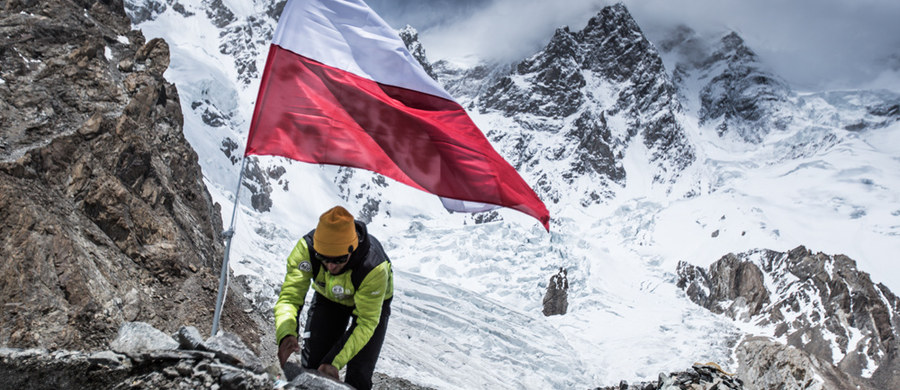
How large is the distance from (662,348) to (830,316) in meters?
Result: 46.2

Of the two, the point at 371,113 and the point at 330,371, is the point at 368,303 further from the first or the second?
the point at 371,113

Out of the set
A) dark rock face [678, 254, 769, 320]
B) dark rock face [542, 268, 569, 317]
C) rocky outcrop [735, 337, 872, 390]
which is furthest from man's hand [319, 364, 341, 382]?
dark rock face [678, 254, 769, 320]

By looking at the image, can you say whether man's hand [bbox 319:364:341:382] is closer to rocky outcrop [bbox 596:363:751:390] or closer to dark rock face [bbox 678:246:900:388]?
rocky outcrop [bbox 596:363:751:390]

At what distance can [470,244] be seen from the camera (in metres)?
129

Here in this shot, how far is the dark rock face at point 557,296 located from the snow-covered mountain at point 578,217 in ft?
4.94

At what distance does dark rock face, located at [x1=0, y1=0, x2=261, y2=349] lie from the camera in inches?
675

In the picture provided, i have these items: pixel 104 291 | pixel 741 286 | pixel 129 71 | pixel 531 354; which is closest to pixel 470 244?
pixel 531 354

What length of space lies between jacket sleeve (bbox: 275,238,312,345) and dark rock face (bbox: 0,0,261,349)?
13320 mm

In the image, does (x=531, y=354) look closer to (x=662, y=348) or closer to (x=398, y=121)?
(x=662, y=348)

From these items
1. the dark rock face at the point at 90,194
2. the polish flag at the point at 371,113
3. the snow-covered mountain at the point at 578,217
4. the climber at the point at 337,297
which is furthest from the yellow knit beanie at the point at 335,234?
the snow-covered mountain at the point at 578,217

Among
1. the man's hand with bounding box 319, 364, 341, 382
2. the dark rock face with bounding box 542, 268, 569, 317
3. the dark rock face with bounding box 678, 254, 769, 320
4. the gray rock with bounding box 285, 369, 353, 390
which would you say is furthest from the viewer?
the dark rock face with bounding box 678, 254, 769, 320

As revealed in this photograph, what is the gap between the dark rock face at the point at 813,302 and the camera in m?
111

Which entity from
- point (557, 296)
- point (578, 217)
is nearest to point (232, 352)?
point (557, 296)

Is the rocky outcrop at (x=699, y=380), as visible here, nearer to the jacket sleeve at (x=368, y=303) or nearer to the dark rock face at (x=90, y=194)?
the jacket sleeve at (x=368, y=303)
